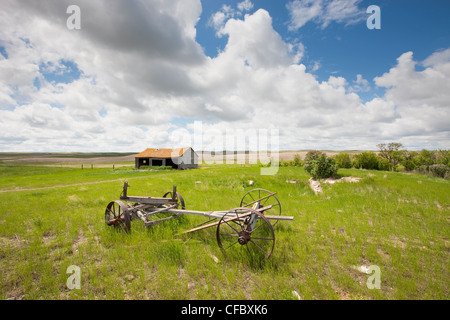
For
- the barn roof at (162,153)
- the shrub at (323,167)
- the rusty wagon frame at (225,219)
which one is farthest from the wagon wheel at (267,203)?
the barn roof at (162,153)

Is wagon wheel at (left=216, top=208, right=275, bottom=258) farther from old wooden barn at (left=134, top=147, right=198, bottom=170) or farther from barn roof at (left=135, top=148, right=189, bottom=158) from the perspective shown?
barn roof at (left=135, top=148, right=189, bottom=158)

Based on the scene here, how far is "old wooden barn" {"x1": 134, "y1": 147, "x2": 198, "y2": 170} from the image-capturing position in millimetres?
41100

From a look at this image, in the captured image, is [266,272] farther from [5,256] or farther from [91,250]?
[5,256]

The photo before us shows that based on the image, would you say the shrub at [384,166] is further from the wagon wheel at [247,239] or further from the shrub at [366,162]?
the wagon wheel at [247,239]

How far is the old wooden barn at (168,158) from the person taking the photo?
135ft

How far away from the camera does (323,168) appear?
19.5 meters

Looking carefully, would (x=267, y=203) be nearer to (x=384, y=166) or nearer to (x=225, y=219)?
(x=225, y=219)

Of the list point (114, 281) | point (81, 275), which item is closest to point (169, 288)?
point (114, 281)

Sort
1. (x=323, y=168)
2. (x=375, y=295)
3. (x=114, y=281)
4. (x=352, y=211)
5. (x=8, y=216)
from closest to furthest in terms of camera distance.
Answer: (x=375, y=295)
(x=114, y=281)
(x=8, y=216)
(x=352, y=211)
(x=323, y=168)

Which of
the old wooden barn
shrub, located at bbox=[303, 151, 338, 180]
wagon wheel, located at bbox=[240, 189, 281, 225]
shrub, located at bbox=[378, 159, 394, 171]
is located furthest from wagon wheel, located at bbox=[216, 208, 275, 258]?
shrub, located at bbox=[378, 159, 394, 171]

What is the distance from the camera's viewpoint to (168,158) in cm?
4156

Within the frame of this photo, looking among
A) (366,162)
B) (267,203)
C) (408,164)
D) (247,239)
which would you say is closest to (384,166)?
(366,162)

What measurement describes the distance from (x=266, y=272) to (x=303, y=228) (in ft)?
10.6
